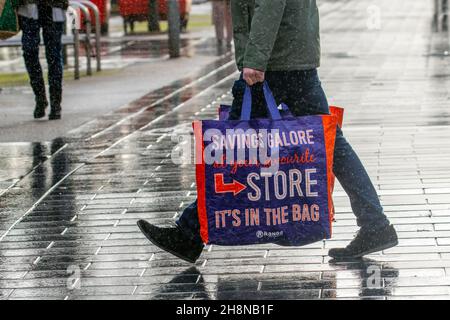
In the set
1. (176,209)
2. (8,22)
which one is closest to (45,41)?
(8,22)

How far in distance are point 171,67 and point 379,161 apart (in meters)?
8.78

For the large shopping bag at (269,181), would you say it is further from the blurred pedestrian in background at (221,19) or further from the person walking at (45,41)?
the blurred pedestrian in background at (221,19)

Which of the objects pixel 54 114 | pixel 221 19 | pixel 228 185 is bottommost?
pixel 221 19

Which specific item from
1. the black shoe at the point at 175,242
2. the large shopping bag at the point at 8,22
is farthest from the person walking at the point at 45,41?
the black shoe at the point at 175,242

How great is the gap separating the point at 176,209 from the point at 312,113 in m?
1.79

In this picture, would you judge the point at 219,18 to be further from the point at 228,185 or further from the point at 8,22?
the point at 228,185

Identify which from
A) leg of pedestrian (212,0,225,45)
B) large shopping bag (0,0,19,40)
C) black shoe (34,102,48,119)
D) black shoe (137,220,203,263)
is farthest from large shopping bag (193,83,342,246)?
leg of pedestrian (212,0,225,45)

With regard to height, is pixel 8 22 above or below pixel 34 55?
above

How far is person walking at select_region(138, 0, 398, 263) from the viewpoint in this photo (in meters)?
6.13

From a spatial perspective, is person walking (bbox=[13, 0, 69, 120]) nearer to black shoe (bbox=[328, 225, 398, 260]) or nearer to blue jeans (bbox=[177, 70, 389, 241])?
blue jeans (bbox=[177, 70, 389, 241])

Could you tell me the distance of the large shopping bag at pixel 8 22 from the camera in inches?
416

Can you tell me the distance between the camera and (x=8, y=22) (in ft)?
35.1
